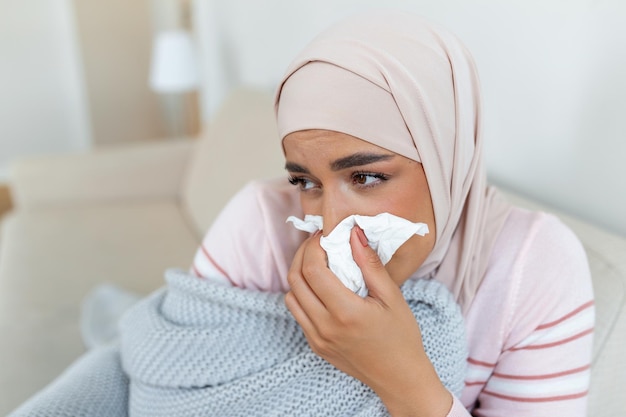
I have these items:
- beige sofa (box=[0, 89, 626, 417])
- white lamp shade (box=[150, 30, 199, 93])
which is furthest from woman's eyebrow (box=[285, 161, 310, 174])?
white lamp shade (box=[150, 30, 199, 93])

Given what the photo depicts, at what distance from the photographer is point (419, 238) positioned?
2.53ft

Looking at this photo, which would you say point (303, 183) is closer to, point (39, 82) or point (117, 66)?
point (117, 66)

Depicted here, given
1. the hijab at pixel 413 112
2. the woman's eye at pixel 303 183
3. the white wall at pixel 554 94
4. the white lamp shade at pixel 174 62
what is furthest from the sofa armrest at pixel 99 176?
the woman's eye at pixel 303 183

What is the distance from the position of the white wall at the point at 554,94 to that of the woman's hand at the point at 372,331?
496mm

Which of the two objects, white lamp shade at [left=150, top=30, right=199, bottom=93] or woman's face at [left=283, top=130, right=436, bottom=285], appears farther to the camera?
white lamp shade at [left=150, top=30, right=199, bottom=93]

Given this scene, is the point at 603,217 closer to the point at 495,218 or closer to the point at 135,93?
the point at 495,218

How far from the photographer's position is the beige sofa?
2.86 ft

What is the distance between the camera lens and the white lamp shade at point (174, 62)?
2617mm

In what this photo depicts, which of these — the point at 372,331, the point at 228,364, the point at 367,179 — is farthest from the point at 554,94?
the point at 228,364

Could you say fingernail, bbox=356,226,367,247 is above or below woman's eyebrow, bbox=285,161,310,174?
below

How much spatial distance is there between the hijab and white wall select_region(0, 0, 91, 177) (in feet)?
10.5

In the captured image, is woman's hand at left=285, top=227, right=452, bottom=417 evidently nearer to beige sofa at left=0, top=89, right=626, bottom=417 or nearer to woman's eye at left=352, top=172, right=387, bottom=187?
woman's eye at left=352, top=172, right=387, bottom=187

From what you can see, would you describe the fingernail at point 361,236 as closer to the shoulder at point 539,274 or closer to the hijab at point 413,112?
the hijab at point 413,112

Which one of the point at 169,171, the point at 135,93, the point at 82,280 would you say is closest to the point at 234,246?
the point at 82,280
